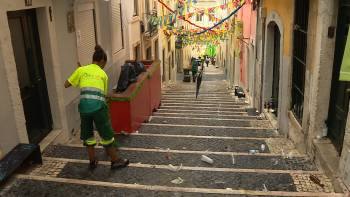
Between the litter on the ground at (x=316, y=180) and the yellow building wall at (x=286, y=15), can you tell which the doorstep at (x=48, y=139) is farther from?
the yellow building wall at (x=286, y=15)

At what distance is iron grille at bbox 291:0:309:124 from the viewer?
5.25m

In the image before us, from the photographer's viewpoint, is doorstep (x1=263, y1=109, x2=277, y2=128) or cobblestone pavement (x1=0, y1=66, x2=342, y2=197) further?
doorstep (x1=263, y1=109, x2=277, y2=128)

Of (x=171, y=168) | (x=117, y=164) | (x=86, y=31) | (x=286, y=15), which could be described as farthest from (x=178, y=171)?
(x=86, y=31)

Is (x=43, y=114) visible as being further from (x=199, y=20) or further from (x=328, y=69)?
(x=199, y=20)

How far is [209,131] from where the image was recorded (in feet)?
20.9

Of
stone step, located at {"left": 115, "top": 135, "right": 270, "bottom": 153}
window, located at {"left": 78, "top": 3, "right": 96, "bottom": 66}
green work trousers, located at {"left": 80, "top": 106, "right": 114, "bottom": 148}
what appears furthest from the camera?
window, located at {"left": 78, "top": 3, "right": 96, "bottom": 66}

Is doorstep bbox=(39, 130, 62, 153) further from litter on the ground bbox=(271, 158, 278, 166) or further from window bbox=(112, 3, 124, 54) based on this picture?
window bbox=(112, 3, 124, 54)

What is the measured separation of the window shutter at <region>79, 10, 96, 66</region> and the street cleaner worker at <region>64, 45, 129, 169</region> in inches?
98.5

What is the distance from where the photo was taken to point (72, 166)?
4.16m

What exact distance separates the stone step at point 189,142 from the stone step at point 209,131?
61cm

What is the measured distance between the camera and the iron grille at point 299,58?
5.25 meters

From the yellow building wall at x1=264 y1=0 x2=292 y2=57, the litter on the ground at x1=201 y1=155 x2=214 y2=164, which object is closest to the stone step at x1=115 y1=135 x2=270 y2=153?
the litter on the ground at x1=201 y1=155 x2=214 y2=164

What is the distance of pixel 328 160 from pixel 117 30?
284 inches

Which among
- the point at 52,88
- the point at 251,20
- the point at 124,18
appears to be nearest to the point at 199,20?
the point at 251,20
